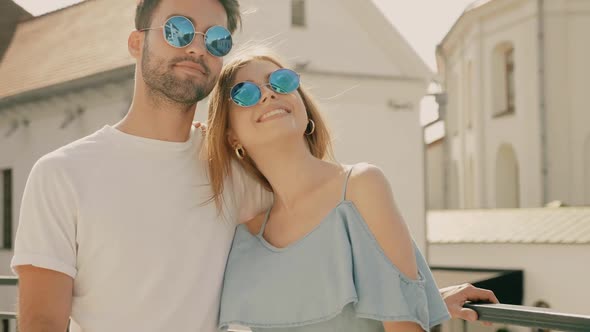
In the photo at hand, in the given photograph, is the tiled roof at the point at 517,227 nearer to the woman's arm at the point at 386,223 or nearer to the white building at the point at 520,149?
the white building at the point at 520,149

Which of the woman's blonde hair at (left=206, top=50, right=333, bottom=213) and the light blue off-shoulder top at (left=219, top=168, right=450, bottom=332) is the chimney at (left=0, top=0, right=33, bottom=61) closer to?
the woman's blonde hair at (left=206, top=50, right=333, bottom=213)

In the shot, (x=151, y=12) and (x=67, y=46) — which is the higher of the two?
(x=67, y=46)

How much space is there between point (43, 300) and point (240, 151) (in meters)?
0.86

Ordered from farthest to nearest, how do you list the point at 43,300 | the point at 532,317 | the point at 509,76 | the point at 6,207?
the point at 509,76
the point at 6,207
the point at 43,300
the point at 532,317

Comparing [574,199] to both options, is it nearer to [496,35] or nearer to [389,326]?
[496,35]

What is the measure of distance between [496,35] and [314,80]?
40.4ft

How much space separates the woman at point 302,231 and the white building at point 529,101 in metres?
21.8

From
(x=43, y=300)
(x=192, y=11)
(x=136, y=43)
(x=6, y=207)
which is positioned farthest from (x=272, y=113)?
(x=6, y=207)

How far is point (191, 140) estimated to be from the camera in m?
2.71

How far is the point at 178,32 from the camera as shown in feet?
8.44

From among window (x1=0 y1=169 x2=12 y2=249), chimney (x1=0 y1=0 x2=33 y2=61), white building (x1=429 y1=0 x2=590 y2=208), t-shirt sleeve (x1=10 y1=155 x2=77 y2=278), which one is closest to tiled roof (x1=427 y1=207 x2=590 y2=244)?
white building (x1=429 y1=0 x2=590 y2=208)

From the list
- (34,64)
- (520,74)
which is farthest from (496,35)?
(34,64)

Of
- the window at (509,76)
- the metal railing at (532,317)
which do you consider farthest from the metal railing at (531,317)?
the window at (509,76)

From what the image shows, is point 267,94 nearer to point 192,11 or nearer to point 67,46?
point 192,11
